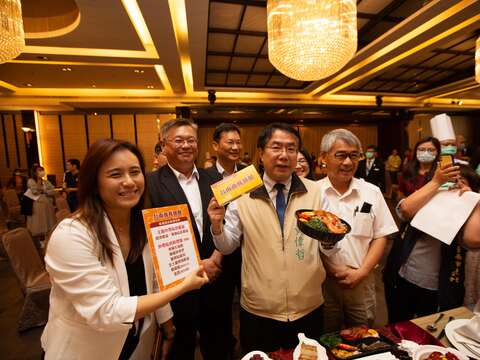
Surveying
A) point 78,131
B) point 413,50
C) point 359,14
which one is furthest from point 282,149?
point 78,131

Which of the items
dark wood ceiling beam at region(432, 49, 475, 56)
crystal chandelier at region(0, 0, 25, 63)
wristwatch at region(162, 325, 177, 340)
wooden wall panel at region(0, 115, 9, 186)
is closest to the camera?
wristwatch at region(162, 325, 177, 340)

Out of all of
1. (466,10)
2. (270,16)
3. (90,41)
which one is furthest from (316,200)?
(90,41)

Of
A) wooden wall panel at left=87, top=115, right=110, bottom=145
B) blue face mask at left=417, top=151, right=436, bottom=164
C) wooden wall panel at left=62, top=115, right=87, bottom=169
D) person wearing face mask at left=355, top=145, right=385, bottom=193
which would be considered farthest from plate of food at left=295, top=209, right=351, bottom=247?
wooden wall panel at left=62, top=115, right=87, bottom=169

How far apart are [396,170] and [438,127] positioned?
899 cm

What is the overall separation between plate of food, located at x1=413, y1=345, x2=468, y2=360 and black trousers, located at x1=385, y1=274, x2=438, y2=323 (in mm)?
745

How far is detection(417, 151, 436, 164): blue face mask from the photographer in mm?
A: 2316

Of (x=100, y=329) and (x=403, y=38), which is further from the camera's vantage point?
(x=403, y=38)

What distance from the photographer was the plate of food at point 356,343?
101 centimetres

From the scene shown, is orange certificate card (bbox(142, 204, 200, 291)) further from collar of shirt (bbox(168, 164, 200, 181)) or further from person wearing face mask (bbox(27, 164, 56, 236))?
person wearing face mask (bbox(27, 164, 56, 236))

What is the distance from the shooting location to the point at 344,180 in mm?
1584

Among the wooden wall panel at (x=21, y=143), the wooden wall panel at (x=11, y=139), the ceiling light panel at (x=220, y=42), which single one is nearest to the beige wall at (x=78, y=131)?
the wooden wall panel at (x=21, y=143)

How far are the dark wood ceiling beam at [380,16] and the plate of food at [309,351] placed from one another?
468 centimetres

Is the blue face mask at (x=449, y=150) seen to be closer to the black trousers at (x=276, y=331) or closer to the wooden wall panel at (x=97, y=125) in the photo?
the black trousers at (x=276, y=331)

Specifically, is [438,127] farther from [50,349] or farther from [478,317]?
[50,349]
